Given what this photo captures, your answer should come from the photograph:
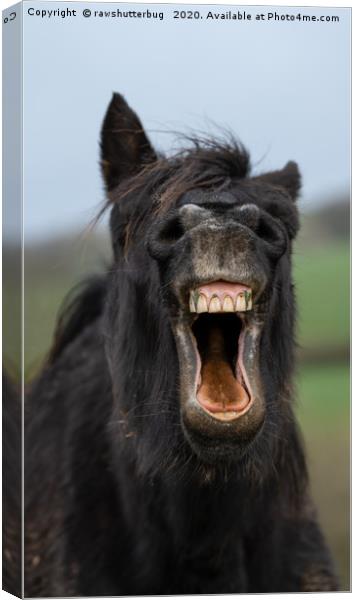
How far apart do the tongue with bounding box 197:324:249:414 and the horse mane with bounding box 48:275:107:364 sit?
3.74ft

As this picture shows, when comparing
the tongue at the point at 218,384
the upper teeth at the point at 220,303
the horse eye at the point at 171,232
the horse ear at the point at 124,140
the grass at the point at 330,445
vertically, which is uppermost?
the horse ear at the point at 124,140

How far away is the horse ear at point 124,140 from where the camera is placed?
3.63 meters

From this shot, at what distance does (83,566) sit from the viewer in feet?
12.2

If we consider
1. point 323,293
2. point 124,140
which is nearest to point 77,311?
point 124,140

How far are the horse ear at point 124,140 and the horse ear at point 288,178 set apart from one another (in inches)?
17.5

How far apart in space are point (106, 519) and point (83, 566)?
0.19 metres

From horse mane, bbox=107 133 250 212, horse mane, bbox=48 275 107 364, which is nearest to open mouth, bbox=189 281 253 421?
horse mane, bbox=107 133 250 212

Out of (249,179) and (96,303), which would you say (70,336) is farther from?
(249,179)

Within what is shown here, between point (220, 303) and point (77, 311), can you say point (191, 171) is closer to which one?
point (220, 303)

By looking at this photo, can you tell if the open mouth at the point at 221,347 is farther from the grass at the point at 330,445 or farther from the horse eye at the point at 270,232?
the grass at the point at 330,445

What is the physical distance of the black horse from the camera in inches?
122

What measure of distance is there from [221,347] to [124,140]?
0.88 meters

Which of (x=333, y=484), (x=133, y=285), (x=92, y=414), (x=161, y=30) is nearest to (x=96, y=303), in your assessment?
(x=92, y=414)

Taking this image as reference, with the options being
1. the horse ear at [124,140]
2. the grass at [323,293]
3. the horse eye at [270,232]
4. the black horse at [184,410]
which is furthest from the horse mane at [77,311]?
the horse eye at [270,232]
